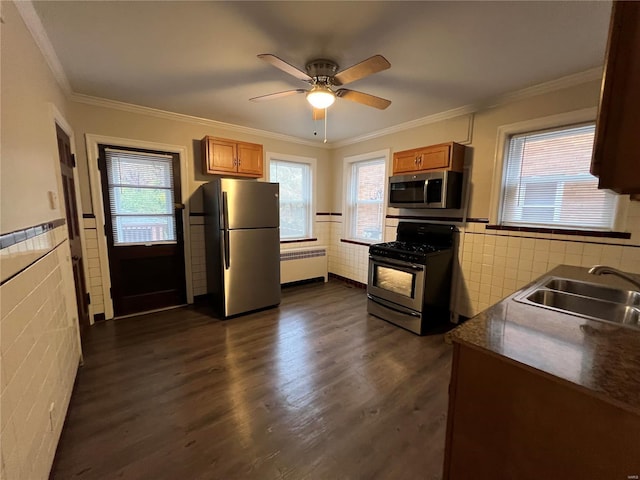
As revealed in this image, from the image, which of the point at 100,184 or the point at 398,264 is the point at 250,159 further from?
the point at 398,264

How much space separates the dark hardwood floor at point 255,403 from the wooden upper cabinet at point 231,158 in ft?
6.46

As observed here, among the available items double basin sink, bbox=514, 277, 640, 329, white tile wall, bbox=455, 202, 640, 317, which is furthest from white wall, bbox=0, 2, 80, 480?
white tile wall, bbox=455, 202, 640, 317

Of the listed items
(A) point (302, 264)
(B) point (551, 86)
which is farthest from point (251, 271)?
(B) point (551, 86)

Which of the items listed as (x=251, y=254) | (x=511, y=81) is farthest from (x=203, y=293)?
(x=511, y=81)

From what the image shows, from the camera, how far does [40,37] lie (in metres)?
1.77

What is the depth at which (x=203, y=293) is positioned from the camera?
377 centimetres

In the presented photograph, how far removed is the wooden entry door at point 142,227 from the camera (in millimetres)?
3107

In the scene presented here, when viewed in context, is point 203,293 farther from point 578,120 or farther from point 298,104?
point 578,120

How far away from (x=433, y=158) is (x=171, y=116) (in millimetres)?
3188

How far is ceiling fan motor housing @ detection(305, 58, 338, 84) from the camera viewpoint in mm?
2062

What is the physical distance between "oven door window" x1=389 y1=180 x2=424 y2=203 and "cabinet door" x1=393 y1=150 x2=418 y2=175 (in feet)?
0.53

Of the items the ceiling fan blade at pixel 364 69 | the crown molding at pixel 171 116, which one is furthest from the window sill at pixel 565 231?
the crown molding at pixel 171 116

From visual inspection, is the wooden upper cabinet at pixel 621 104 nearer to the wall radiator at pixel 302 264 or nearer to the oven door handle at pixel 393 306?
the oven door handle at pixel 393 306

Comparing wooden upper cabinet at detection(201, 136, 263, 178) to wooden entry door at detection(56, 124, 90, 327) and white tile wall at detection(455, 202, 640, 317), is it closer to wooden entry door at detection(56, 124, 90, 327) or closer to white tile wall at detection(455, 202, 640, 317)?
wooden entry door at detection(56, 124, 90, 327)
